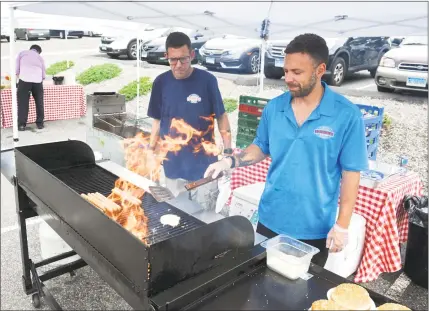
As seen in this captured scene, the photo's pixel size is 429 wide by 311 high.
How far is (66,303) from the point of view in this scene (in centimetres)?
326

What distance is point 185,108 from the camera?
11.8 feet

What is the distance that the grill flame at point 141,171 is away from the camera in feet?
7.39

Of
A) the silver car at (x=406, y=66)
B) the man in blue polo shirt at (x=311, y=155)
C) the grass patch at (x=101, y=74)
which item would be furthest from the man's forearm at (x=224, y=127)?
the grass patch at (x=101, y=74)

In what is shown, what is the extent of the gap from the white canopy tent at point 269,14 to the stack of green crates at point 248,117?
1.03 m

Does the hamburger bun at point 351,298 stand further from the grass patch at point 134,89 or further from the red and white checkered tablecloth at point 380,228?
the grass patch at point 134,89

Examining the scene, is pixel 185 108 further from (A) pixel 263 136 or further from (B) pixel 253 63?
(B) pixel 253 63

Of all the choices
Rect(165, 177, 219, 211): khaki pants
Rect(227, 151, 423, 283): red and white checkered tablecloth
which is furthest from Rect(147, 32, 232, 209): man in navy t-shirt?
Rect(227, 151, 423, 283): red and white checkered tablecloth

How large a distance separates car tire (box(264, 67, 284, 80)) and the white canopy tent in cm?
535

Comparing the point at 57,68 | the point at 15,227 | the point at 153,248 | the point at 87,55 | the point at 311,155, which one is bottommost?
the point at 15,227

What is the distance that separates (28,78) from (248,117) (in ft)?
18.5

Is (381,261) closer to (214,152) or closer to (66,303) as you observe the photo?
(214,152)

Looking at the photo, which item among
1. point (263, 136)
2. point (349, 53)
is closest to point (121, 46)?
point (349, 53)

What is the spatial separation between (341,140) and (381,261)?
213 centimetres

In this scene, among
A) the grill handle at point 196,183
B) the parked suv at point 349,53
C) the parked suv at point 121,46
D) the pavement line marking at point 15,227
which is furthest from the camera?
the parked suv at point 121,46
